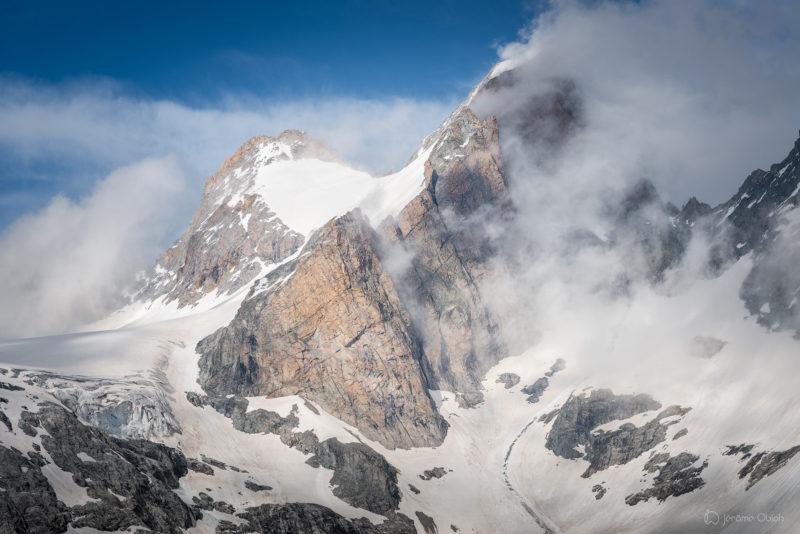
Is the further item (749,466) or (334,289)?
(334,289)

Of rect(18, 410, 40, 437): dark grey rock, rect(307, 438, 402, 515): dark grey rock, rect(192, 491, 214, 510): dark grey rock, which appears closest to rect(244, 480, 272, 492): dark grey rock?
rect(192, 491, 214, 510): dark grey rock

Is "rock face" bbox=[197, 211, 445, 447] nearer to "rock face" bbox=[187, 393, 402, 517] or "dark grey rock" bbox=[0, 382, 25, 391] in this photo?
"rock face" bbox=[187, 393, 402, 517]

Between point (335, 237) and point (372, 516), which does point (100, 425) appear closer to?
point (372, 516)

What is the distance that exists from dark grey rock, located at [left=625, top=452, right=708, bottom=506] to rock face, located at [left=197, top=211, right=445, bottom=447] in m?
61.2

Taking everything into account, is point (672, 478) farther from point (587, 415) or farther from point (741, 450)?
point (587, 415)

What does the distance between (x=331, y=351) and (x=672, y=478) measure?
9741cm

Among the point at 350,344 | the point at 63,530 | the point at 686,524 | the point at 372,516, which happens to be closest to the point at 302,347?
the point at 350,344

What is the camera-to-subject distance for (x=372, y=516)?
439 feet

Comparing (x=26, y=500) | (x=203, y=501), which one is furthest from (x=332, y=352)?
(x=26, y=500)

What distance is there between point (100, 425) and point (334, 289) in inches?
3057

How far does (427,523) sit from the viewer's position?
454 ft

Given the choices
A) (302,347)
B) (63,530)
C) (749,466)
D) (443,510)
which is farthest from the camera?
(302,347)

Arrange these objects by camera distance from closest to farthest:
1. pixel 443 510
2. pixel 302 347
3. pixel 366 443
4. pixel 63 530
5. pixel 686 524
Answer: pixel 63 530 < pixel 686 524 < pixel 443 510 < pixel 366 443 < pixel 302 347

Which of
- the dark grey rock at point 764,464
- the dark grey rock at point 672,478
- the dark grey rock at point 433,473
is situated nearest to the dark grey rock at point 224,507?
the dark grey rock at point 433,473
